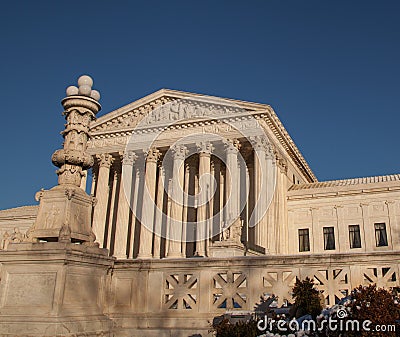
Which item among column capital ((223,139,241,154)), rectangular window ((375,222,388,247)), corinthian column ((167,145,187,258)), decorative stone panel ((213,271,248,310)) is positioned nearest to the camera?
decorative stone panel ((213,271,248,310))

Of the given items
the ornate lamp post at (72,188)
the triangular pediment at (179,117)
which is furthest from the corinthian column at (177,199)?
the ornate lamp post at (72,188)

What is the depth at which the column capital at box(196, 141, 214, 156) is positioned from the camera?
39344 millimetres

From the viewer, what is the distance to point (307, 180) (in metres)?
58.2

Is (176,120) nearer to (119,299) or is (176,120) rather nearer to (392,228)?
(392,228)

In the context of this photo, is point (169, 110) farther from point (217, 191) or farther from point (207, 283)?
point (207, 283)

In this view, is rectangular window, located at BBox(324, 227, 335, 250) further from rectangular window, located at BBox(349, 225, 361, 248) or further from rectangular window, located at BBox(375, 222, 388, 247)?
rectangular window, located at BBox(375, 222, 388, 247)

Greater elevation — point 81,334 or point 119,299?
point 119,299

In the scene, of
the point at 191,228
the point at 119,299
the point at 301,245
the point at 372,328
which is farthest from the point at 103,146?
the point at 372,328

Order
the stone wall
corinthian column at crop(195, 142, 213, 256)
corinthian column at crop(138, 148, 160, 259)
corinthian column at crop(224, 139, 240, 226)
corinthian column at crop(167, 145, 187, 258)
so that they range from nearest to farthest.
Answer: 1. the stone wall
2. corinthian column at crop(224, 139, 240, 226)
3. corinthian column at crop(195, 142, 213, 256)
4. corinthian column at crop(167, 145, 187, 258)
5. corinthian column at crop(138, 148, 160, 259)

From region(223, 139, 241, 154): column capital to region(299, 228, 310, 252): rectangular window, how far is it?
12133 millimetres

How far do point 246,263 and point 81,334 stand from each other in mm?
3443

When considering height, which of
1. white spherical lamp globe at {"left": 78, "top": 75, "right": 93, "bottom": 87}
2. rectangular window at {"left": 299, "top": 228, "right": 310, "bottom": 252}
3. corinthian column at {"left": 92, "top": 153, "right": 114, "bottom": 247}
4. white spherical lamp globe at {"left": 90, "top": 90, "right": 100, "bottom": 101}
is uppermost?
corinthian column at {"left": 92, "top": 153, "right": 114, "bottom": 247}

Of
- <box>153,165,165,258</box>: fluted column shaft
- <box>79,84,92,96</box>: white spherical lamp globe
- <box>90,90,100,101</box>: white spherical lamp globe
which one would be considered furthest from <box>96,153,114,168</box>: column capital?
<box>79,84,92,96</box>: white spherical lamp globe

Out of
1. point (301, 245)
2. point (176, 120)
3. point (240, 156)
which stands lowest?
point (301, 245)
